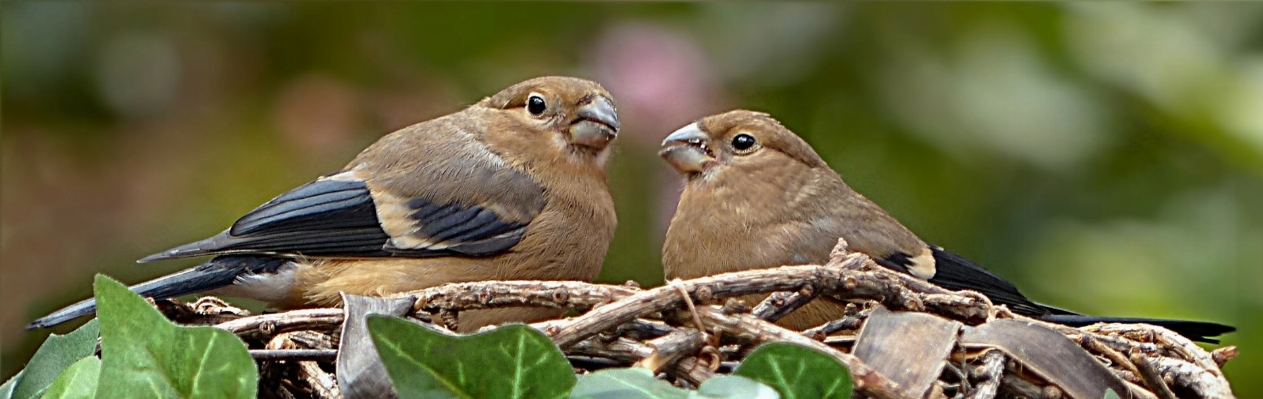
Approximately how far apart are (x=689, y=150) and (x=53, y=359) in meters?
1.54

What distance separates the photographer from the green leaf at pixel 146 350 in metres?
1.47

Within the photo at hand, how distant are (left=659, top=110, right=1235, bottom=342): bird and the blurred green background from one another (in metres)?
0.38

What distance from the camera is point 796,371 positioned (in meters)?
1.45

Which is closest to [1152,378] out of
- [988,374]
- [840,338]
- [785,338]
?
[988,374]

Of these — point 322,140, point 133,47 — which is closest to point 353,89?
point 322,140

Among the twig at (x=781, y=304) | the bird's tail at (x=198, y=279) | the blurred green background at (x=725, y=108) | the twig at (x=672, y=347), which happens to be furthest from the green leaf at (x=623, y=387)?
the blurred green background at (x=725, y=108)

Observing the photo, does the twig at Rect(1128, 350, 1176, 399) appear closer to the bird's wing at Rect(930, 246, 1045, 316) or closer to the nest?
the nest

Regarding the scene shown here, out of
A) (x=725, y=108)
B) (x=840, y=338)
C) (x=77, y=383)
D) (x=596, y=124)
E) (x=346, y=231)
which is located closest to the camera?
(x=77, y=383)

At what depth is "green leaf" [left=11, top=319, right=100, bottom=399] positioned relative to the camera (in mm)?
1637

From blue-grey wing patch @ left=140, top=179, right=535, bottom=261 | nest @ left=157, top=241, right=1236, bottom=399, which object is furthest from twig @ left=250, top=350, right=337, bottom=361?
blue-grey wing patch @ left=140, top=179, right=535, bottom=261

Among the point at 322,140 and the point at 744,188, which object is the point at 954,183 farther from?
the point at 322,140

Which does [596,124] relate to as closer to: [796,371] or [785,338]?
[785,338]

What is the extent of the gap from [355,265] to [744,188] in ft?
2.88

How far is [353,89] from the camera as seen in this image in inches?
145
